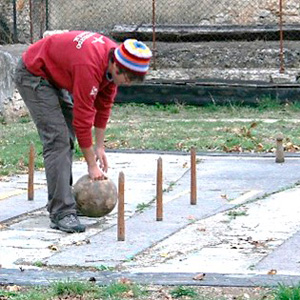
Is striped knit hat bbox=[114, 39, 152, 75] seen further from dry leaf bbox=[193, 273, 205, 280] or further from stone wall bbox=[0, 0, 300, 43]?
stone wall bbox=[0, 0, 300, 43]

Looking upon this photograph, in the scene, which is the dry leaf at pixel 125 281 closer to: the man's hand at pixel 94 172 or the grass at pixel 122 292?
the grass at pixel 122 292

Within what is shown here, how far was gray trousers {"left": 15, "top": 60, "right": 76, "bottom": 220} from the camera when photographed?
8.33m

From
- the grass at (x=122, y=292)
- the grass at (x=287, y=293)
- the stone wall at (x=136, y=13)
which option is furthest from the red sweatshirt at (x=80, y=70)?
the stone wall at (x=136, y=13)

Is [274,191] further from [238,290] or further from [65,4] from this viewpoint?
[65,4]

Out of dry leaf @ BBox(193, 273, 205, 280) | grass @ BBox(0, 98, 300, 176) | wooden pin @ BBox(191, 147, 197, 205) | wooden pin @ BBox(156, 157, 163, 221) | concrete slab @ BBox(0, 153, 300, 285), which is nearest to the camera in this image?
dry leaf @ BBox(193, 273, 205, 280)

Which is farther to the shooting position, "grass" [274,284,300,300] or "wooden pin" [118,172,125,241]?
"wooden pin" [118,172,125,241]

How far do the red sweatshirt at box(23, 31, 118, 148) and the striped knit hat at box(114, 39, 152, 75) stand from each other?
0.16 meters

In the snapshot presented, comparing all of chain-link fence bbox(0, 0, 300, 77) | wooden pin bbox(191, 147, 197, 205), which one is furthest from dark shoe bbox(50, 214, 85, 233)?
chain-link fence bbox(0, 0, 300, 77)

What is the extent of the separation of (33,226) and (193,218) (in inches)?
52.7

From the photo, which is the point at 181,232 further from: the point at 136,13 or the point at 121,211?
the point at 136,13

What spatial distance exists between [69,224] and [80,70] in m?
1.26

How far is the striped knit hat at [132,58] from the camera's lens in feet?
25.5

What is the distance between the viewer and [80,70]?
7820mm

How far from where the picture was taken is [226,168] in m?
11.9
